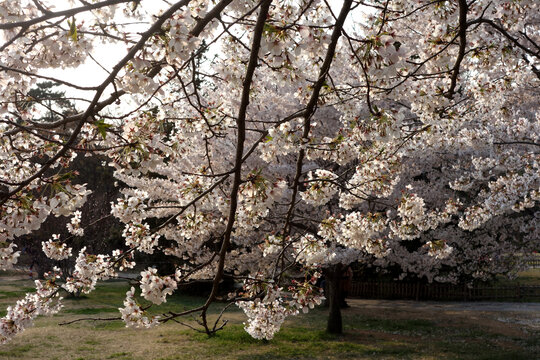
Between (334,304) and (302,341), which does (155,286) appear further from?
(334,304)

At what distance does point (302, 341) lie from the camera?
1048 cm

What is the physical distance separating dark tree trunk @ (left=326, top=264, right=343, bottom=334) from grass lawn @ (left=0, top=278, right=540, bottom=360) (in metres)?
0.28

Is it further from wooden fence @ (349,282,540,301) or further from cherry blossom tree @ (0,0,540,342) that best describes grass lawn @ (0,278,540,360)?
wooden fence @ (349,282,540,301)

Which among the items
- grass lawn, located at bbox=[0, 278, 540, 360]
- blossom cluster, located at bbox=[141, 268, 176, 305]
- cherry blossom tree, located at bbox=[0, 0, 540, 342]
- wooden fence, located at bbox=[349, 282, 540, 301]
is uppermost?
cherry blossom tree, located at bbox=[0, 0, 540, 342]

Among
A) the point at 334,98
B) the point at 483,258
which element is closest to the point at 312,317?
the point at 483,258

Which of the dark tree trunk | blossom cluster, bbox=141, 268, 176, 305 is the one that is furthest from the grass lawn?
blossom cluster, bbox=141, 268, 176, 305

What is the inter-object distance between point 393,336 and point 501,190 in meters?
4.29

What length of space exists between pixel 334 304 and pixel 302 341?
4.33 feet

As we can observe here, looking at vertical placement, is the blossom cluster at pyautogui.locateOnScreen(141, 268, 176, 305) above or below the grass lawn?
above

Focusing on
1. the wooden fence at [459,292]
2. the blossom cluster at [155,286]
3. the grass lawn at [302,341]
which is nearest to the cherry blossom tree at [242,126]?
the blossom cluster at [155,286]

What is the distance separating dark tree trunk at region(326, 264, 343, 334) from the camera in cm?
1129

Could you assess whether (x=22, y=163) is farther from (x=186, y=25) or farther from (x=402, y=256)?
(x=402, y=256)

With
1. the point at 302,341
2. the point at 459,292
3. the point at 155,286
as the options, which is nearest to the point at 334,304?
the point at 302,341

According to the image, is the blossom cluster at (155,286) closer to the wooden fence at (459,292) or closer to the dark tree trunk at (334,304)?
the dark tree trunk at (334,304)
